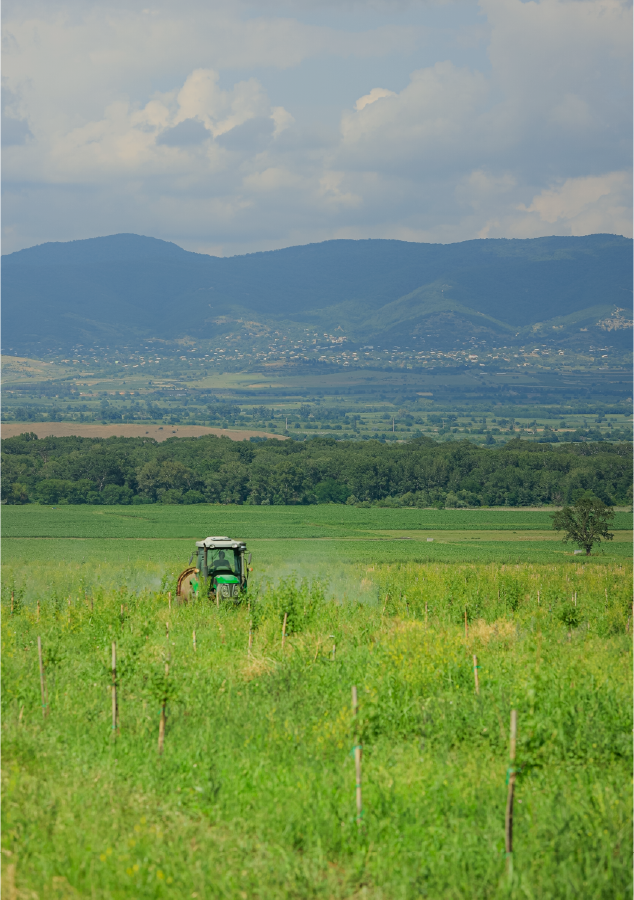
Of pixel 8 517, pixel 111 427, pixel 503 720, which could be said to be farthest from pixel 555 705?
pixel 111 427

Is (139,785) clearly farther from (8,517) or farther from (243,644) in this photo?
(8,517)

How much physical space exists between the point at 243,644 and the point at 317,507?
8388 centimetres

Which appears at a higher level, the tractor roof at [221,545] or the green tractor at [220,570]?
the tractor roof at [221,545]

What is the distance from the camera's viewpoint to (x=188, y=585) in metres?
30.3

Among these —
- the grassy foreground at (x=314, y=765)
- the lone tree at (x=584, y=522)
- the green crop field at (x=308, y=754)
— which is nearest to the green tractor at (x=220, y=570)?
the green crop field at (x=308, y=754)

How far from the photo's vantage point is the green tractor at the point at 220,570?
1090 inches

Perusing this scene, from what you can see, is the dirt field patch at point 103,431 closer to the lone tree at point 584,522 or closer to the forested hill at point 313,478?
the forested hill at point 313,478

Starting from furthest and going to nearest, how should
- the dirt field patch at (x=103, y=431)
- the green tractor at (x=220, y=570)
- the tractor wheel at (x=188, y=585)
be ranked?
the dirt field patch at (x=103, y=431)
the tractor wheel at (x=188, y=585)
the green tractor at (x=220, y=570)

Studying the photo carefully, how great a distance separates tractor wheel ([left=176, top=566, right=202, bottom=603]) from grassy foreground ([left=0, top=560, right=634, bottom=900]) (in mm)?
5785

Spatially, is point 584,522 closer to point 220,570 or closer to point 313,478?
point 220,570

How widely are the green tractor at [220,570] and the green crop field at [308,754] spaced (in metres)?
0.94

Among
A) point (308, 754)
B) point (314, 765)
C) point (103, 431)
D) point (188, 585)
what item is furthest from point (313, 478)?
point (314, 765)

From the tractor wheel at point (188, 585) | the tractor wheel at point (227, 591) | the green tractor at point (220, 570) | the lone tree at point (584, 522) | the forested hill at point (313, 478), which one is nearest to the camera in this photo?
the tractor wheel at point (227, 591)

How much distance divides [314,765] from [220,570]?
49.9ft
